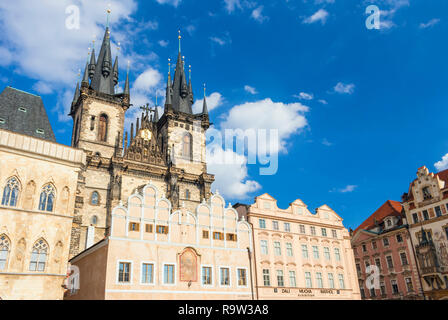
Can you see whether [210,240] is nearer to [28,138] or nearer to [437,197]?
[28,138]

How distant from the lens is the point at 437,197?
49406 mm

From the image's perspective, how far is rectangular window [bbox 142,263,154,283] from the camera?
29.2 meters

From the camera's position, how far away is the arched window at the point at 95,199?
158 feet

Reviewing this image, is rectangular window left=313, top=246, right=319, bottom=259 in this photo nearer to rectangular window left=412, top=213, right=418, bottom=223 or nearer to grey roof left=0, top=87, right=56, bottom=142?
rectangular window left=412, top=213, right=418, bottom=223

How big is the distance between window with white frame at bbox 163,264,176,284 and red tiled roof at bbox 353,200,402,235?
122 feet

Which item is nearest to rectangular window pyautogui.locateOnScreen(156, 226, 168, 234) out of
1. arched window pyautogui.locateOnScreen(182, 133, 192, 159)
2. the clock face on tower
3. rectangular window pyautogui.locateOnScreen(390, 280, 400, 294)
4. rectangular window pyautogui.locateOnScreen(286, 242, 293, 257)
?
rectangular window pyautogui.locateOnScreen(286, 242, 293, 257)

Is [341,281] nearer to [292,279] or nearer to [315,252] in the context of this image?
[315,252]

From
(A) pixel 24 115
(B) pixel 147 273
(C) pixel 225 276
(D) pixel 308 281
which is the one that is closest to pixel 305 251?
(D) pixel 308 281

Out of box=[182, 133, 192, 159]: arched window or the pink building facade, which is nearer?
the pink building facade

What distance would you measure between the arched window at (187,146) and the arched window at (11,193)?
33.0 m

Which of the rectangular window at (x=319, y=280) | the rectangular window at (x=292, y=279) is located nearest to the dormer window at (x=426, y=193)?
the rectangular window at (x=319, y=280)

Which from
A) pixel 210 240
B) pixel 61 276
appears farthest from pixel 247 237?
pixel 61 276

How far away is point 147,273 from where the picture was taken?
29.4 metres

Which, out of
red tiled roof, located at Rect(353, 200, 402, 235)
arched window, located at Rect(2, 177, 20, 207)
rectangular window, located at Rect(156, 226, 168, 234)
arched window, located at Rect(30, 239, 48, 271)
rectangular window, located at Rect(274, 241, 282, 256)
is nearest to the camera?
arched window, located at Rect(30, 239, 48, 271)
